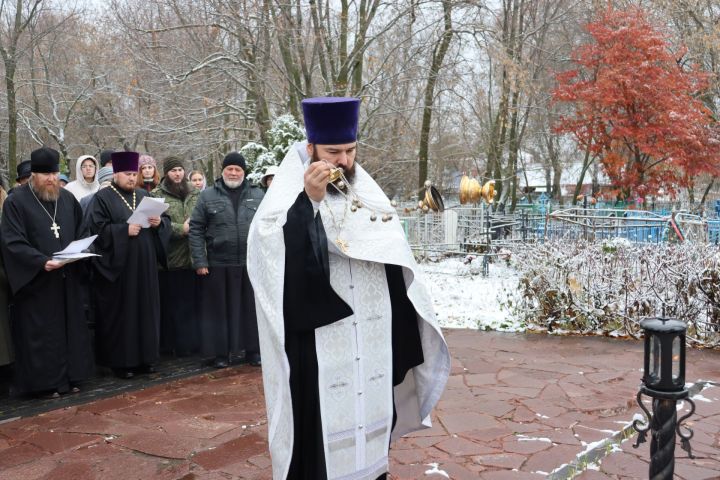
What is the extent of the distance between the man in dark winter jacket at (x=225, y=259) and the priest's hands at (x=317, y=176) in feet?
12.8

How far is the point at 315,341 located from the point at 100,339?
165 inches

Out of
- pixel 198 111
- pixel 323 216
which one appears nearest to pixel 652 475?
pixel 323 216

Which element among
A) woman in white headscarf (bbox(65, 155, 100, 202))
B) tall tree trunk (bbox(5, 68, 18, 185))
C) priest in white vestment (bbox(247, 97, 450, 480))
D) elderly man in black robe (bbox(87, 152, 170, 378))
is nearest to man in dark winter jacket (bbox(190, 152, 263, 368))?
elderly man in black robe (bbox(87, 152, 170, 378))

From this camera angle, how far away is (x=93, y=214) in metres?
6.16

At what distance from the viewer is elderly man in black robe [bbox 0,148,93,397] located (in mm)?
A: 5418

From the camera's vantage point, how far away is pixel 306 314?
2.65 m

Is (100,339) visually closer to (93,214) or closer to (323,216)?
(93,214)

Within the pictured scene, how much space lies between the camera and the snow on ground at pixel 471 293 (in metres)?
8.49

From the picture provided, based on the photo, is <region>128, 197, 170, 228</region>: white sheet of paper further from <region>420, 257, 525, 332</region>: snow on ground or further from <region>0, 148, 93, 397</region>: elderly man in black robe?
<region>420, 257, 525, 332</region>: snow on ground

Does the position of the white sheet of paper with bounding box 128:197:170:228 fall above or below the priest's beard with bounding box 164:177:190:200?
below

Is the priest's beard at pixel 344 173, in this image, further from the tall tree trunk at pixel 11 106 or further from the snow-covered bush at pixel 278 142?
the tall tree trunk at pixel 11 106

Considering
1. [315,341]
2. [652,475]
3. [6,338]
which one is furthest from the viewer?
[6,338]

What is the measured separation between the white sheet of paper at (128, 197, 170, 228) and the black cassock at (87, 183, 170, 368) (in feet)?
0.42

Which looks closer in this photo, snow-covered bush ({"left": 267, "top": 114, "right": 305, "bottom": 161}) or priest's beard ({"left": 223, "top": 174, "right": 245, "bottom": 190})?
priest's beard ({"left": 223, "top": 174, "right": 245, "bottom": 190})
